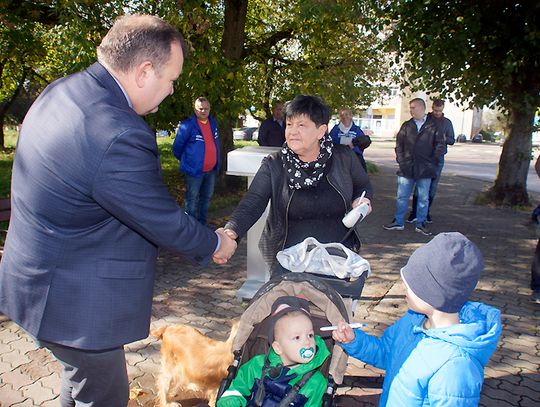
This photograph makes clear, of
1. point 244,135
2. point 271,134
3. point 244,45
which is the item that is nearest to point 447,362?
point 271,134

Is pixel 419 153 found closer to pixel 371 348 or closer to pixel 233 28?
pixel 233 28

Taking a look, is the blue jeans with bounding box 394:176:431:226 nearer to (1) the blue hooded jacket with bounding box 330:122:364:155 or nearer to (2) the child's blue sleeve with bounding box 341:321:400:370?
(1) the blue hooded jacket with bounding box 330:122:364:155

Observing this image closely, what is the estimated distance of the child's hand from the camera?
255 centimetres

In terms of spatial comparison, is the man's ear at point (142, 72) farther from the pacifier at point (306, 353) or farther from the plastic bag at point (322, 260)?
the pacifier at point (306, 353)

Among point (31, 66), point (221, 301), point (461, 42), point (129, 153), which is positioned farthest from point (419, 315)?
point (31, 66)

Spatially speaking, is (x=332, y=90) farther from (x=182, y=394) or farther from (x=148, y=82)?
(x=148, y=82)

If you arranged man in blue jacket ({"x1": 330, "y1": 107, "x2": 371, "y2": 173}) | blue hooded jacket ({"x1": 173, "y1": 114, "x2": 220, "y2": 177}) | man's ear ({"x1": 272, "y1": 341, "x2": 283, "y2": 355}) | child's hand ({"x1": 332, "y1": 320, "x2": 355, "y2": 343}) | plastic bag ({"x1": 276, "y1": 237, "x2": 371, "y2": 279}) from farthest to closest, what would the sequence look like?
man in blue jacket ({"x1": 330, "y1": 107, "x2": 371, "y2": 173}) → blue hooded jacket ({"x1": 173, "y1": 114, "x2": 220, "y2": 177}) → plastic bag ({"x1": 276, "y1": 237, "x2": 371, "y2": 279}) → man's ear ({"x1": 272, "y1": 341, "x2": 283, "y2": 355}) → child's hand ({"x1": 332, "y1": 320, "x2": 355, "y2": 343})

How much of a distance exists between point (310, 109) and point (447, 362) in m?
1.74

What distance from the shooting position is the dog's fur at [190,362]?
3164 millimetres

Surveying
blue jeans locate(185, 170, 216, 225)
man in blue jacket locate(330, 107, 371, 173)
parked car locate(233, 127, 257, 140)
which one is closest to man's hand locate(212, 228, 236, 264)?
blue jeans locate(185, 170, 216, 225)

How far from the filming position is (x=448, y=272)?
2121 millimetres

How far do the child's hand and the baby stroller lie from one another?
15 cm

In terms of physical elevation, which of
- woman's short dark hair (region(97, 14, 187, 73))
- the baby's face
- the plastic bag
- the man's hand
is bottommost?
the baby's face

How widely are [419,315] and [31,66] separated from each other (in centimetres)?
2183
